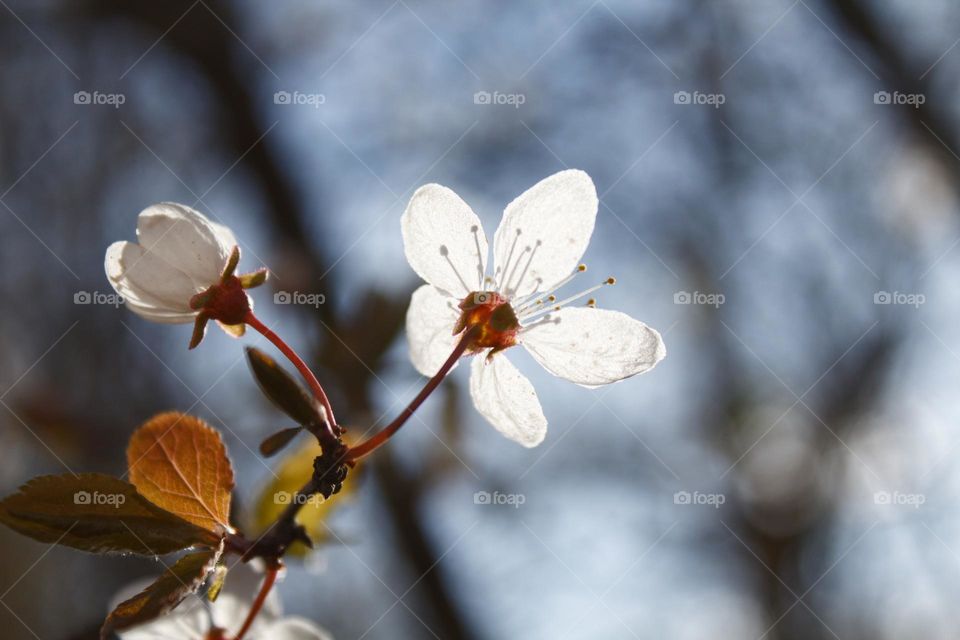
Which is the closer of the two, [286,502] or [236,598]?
[236,598]

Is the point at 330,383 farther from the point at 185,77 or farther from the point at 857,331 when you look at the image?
the point at 857,331

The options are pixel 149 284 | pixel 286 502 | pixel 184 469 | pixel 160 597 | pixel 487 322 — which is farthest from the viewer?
pixel 286 502

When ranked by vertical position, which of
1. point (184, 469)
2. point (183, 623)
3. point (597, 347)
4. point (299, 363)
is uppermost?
point (597, 347)

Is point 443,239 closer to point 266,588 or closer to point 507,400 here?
point 507,400

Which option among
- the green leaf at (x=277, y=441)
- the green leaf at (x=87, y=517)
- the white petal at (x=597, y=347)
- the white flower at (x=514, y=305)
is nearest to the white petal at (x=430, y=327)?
the white flower at (x=514, y=305)

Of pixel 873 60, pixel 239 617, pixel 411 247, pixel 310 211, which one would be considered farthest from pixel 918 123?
pixel 239 617

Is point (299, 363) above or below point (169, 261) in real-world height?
below

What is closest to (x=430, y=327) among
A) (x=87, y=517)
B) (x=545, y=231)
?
(x=545, y=231)

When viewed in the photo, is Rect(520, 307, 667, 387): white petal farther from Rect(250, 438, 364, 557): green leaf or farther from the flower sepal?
Rect(250, 438, 364, 557): green leaf
